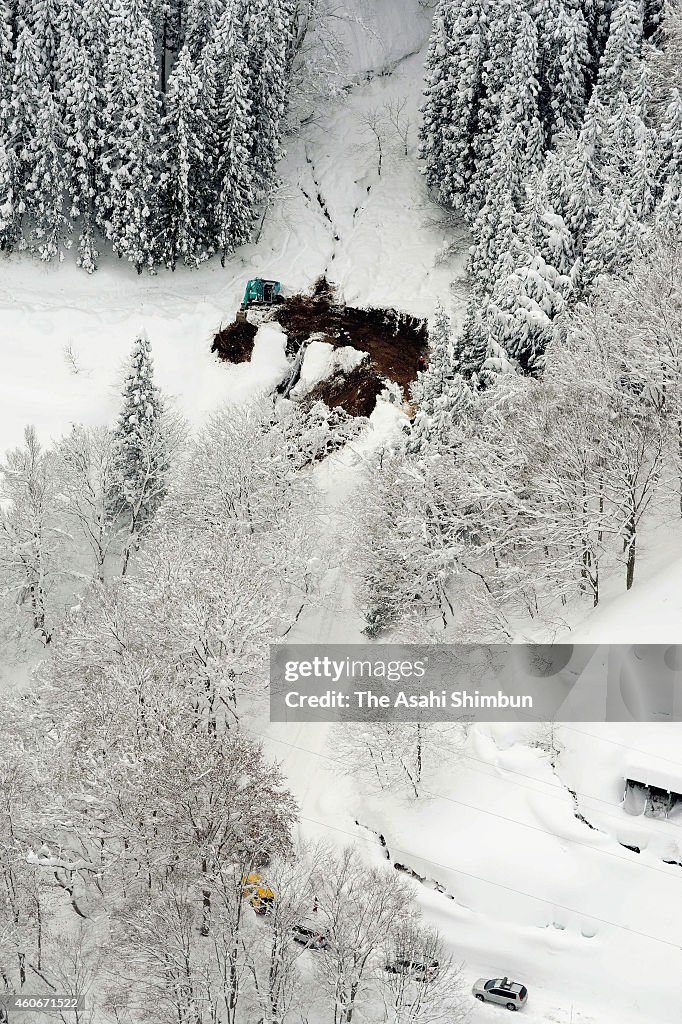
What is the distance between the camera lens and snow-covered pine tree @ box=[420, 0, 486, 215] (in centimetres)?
5534

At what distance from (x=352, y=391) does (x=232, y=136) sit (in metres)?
16.1

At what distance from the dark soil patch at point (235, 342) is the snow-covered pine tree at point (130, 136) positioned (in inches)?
251

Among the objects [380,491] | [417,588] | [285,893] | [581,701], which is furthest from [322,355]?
[285,893]

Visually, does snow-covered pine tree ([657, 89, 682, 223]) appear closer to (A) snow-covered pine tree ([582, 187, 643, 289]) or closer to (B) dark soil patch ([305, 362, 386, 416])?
(A) snow-covered pine tree ([582, 187, 643, 289])

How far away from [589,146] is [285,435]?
61.7ft

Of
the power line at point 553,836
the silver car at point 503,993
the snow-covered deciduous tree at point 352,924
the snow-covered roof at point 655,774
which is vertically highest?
the snow-covered roof at point 655,774

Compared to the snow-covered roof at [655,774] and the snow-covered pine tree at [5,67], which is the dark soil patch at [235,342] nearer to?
the snow-covered pine tree at [5,67]

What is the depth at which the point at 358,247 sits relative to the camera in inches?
2331

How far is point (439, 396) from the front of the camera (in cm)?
4225

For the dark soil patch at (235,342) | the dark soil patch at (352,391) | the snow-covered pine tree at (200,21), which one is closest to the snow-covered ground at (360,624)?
the dark soil patch at (235,342)

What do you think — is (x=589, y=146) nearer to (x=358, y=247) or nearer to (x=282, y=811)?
(x=358, y=247)

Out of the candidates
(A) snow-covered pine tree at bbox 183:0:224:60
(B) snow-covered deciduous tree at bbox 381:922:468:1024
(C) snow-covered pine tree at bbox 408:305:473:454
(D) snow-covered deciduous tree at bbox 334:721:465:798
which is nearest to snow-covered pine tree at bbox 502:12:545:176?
(C) snow-covered pine tree at bbox 408:305:473:454

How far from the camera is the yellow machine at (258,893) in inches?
1207

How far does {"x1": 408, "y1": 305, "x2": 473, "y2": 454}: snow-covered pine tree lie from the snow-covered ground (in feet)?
17.7
